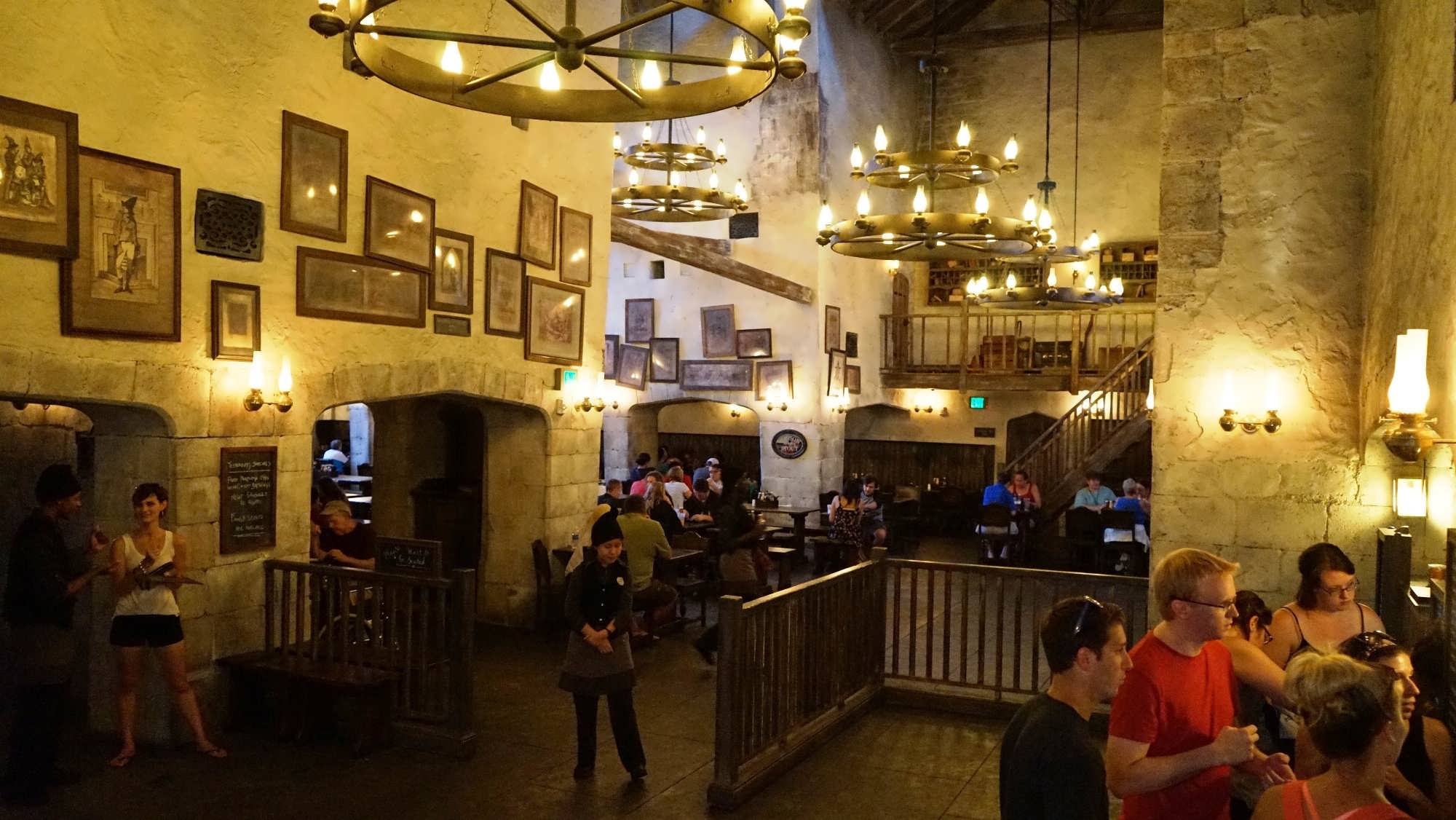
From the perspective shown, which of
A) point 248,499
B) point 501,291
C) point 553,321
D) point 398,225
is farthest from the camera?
point 553,321

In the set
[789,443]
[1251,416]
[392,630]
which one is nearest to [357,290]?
[392,630]

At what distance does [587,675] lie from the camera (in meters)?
5.01

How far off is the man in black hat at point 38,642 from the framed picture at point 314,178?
211 centimetres

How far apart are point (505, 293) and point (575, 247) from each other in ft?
3.62

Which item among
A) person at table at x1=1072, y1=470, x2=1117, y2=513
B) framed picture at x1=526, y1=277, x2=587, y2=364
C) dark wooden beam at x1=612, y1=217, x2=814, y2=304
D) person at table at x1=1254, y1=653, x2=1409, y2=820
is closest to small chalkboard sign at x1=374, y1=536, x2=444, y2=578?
framed picture at x1=526, y1=277, x2=587, y2=364

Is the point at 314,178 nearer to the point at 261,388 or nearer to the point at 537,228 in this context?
the point at 261,388

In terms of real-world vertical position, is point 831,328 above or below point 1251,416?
above

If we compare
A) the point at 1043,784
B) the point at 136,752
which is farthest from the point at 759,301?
the point at 1043,784

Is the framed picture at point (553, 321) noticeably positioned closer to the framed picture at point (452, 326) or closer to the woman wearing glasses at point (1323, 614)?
the framed picture at point (452, 326)

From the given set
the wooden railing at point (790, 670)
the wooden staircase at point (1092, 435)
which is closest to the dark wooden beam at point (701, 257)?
the wooden staircase at point (1092, 435)

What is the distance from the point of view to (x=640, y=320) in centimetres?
1563

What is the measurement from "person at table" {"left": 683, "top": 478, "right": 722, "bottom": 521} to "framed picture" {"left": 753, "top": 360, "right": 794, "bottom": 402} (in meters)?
2.01

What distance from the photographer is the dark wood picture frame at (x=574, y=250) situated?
892cm

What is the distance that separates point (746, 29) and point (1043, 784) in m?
2.37
